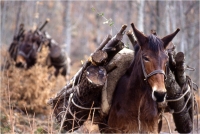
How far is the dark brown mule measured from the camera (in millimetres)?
3676

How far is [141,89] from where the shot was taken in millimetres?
4055

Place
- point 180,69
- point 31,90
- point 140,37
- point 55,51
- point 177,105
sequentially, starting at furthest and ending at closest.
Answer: point 55,51, point 31,90, point 177,105, point 180,69, point 140,37

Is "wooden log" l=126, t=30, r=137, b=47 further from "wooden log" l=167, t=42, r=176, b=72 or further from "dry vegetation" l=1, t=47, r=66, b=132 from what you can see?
"dry vegetation" l=1, t=47, r=66, b=132

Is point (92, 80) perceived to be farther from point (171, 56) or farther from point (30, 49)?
point (30, 49)

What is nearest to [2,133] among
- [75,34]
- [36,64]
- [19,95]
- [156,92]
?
[19,95]

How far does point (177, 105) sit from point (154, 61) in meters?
1.49

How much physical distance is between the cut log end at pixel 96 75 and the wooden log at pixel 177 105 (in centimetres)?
103

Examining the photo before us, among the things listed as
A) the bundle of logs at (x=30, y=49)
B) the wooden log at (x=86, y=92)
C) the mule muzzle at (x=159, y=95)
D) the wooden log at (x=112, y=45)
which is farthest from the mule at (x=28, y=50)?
the mule muzzle at (x=159, y=95)

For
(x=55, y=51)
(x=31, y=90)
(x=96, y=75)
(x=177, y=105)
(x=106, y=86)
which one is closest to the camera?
(x=96, y=75)

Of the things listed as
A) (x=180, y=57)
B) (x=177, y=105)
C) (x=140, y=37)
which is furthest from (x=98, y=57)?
(x=177, y=105)

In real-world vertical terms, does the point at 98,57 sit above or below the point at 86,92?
above

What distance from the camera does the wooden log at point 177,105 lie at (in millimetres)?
4607

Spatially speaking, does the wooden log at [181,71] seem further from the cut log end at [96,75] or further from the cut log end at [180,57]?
the cut log end at [96,75]

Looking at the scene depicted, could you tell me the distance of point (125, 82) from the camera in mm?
4348
